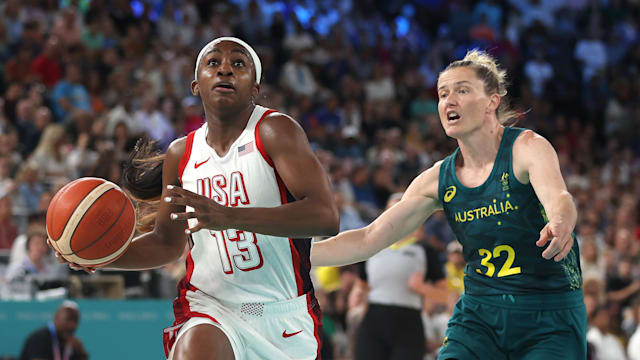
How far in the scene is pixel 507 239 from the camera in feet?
13.1

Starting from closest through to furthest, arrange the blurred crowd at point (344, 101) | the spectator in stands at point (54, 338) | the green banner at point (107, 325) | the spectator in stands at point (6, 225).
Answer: the spectator in stands at point (54, 338) → the green banner at point (107, 325) → the spectator in stands at point (6, 225) → the blurred crowd at point (344, 101)

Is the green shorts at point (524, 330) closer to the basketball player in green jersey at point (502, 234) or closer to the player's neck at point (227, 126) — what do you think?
the basketball player in green jersey at point (502, 234)

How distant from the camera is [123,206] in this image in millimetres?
4008

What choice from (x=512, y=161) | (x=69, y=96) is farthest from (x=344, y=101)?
(x=512, y=161)

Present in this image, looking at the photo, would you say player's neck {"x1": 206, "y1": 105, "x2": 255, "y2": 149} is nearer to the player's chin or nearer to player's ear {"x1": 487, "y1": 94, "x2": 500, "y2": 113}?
the player's chin

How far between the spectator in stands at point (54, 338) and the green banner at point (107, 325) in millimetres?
276

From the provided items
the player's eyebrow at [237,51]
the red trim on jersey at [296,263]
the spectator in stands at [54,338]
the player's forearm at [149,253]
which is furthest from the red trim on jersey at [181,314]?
the spectator in stands at [54,338]

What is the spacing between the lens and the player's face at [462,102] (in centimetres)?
420

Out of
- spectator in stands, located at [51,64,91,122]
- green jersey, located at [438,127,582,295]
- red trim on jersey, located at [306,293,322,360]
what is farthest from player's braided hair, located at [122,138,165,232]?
spectator in stands, located at [51,64,91,122]

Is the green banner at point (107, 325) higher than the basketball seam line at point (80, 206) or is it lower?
lower

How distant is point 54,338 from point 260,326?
466 centimetres

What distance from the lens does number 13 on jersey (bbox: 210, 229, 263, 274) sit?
383 centimetres

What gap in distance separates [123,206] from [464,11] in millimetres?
15302

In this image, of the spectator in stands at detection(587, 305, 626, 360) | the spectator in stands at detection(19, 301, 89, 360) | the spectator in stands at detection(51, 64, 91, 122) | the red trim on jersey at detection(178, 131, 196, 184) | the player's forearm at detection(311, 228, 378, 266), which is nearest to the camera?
the red trim on jersey at detection(178, 131, 196, 184)
